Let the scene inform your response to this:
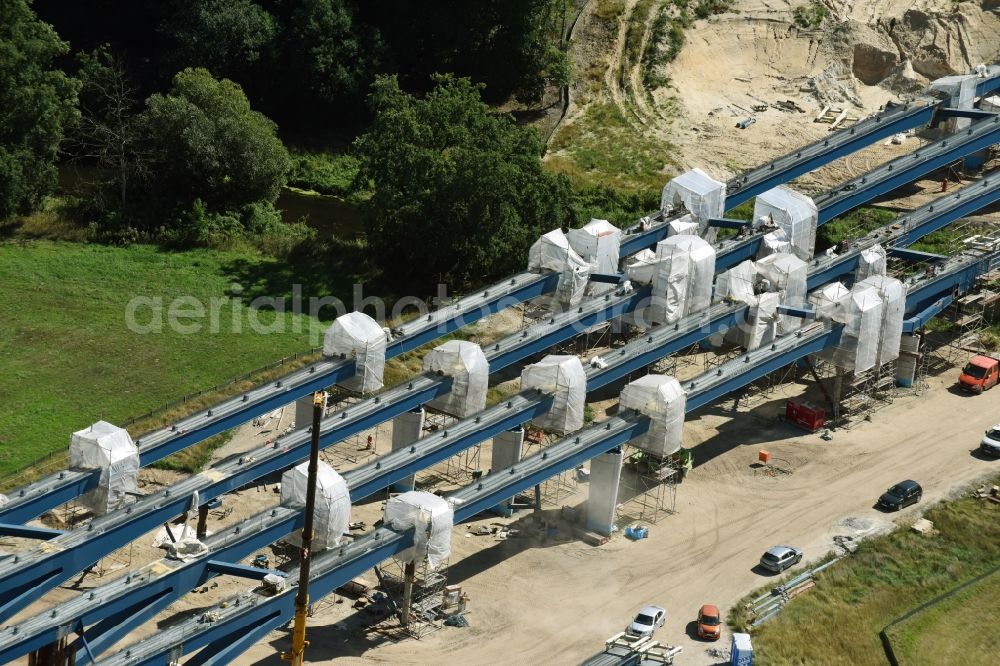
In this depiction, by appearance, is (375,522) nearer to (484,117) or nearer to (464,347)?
(464,347)

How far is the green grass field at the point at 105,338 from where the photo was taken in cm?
7088

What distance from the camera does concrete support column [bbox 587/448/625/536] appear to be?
6359 centimetres

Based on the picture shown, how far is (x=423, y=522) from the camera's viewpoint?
56.2 meters

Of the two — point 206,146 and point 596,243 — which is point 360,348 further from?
point 206,146

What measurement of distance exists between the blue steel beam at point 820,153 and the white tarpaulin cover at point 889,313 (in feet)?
46.8

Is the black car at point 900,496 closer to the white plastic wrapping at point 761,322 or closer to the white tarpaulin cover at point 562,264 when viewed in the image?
the white plastic wrapping at point 761,322

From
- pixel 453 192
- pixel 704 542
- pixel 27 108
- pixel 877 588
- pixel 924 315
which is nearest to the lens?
pixel 877 588

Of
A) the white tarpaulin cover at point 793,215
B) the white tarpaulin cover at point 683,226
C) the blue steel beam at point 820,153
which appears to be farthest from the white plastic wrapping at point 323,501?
the blue steel beam at point 820,153

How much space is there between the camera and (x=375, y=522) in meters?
64.2

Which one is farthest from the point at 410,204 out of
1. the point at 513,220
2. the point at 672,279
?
the point at 672,279

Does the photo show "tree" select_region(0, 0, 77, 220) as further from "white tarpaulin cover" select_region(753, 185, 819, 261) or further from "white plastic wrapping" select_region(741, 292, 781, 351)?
"white plastic wrapping" select_region(741, 292, 781, 351)

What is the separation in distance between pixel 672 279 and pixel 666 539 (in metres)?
15.0

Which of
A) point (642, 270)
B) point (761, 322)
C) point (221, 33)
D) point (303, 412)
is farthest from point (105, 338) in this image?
point (221, 33)

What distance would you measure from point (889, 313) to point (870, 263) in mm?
5553
